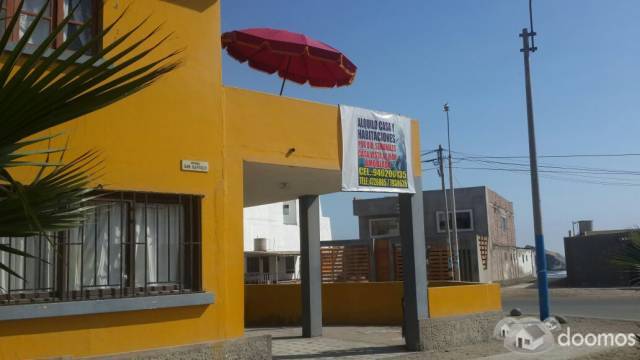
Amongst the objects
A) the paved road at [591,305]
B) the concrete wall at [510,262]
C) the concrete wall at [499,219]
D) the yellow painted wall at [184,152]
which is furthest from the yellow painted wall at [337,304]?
the concrete wall at [499,219]

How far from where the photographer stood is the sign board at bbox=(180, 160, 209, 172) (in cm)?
840

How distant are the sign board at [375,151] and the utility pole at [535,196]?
173 inches

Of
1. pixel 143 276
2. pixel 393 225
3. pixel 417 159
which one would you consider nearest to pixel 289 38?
pixel 417 159

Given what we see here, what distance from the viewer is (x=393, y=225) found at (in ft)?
140

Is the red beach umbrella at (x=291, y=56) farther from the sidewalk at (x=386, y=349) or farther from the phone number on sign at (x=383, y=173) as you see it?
the sidewalk at (x=386, y=349)

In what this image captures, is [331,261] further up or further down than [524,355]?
further up

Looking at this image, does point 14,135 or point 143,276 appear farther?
point 143,276

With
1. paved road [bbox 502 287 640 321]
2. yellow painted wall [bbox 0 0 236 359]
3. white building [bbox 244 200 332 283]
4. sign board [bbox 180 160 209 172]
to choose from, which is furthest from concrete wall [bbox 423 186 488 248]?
sign board [bbox 180 160 209 172]

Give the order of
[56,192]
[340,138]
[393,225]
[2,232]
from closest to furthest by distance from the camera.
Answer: [2,232] < [56,192] < [340,138] < [393,225]

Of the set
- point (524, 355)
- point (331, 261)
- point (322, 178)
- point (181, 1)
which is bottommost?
point (524, 355)

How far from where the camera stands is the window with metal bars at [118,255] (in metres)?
7.18

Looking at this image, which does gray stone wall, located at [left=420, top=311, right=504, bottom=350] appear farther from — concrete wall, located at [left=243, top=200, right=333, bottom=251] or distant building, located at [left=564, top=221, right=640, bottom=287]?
concrete wall, located at [left=243, top=200, right=333, bottom=251]

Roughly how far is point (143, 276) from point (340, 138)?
171 inches

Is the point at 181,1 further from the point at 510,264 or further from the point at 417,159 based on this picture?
the point at 510,264
